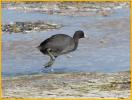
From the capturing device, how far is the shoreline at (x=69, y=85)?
9938 mm

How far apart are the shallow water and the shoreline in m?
1.04

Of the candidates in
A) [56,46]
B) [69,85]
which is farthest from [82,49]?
[69,85]

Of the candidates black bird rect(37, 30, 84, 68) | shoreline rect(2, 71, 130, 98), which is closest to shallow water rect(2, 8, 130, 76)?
black bird rect(37, 30, 84, 68)

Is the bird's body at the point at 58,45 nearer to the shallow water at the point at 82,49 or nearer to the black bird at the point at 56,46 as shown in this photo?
the black bird at the point at 56,46

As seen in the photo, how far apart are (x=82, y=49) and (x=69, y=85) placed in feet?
17.0

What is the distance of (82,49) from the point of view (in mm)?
16078

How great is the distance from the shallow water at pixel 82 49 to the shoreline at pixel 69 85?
1.04 metres

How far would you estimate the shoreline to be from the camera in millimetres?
9938

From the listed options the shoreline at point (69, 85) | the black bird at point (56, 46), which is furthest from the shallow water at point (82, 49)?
the shoreline at point (69, 85)

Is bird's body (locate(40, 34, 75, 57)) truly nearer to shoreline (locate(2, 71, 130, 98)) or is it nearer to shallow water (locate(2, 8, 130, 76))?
shallow water (locate(2, 8, 130, 76))

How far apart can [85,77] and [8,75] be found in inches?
77.6

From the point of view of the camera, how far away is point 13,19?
24.0 metres

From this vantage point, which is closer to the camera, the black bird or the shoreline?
the shoreline

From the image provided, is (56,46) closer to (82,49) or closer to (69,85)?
(82,49)
